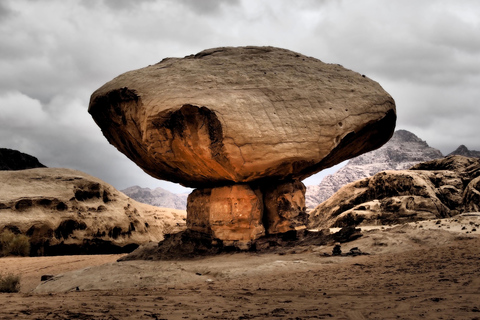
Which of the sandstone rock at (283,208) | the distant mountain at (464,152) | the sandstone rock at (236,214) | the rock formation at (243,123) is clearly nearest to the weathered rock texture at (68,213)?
the rock formation at (243,123)

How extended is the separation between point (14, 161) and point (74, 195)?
12202 mm

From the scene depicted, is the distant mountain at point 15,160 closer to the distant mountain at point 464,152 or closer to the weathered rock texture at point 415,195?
the weathered rock texture at point 415,195

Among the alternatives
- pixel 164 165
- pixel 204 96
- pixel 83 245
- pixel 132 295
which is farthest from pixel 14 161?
pixel 132 295

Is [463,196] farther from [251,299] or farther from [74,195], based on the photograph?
[74,195]

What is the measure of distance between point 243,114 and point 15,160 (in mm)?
19587

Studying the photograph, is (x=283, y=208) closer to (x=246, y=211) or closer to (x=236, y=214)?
(x=246, y=211)

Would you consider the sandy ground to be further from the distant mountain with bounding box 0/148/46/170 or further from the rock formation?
the distant mountain with bounding box 0/148/46/170

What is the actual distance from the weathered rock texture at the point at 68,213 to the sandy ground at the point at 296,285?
3.43 m

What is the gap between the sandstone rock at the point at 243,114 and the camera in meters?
6.76

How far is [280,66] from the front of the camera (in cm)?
794

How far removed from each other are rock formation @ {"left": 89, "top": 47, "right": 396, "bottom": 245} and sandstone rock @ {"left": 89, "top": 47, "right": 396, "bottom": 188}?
2 cm

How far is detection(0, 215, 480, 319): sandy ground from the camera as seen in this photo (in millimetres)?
3195

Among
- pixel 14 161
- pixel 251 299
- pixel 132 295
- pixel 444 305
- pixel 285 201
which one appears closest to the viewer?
pixel 444 305

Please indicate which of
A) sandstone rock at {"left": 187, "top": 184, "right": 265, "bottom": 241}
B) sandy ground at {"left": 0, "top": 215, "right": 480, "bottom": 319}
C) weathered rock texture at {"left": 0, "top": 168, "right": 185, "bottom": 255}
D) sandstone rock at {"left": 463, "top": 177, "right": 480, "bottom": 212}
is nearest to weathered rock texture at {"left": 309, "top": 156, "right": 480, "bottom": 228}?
sandstone rock at {"left": 463, "top": 177, "right": 480, "bottom": 212}
